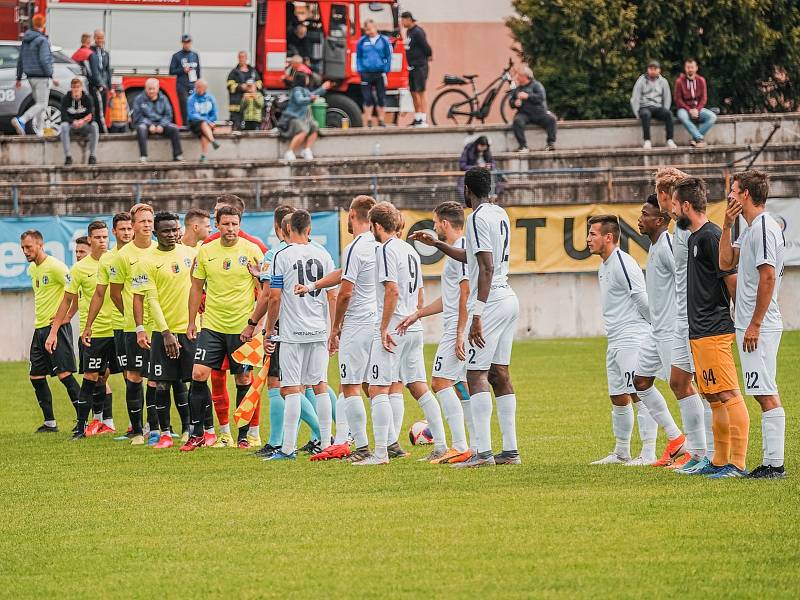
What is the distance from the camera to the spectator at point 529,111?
29172 millimetres

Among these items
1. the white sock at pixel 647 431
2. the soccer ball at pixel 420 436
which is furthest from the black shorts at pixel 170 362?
the white sock at pixel 647 431

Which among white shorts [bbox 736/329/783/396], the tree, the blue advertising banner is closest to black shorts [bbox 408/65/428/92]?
the tree

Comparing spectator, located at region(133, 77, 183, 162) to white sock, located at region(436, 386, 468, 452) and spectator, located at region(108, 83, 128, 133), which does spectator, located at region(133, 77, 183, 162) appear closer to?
spectator, located at region(108, 83, 128, 133)

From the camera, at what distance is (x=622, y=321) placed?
11.0 m

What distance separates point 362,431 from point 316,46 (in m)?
21.6

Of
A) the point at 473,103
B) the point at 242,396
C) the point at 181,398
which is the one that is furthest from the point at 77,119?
the point at 242,396

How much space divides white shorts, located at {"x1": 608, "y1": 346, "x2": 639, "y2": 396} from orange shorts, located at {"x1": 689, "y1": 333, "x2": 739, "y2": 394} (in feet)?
3.10

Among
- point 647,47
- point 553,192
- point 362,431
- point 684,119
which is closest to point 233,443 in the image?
point 362,431

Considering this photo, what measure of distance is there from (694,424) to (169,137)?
20647 mm

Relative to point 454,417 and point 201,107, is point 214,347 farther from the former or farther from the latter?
point 201,107

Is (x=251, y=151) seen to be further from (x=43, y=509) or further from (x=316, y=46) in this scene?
(x=43, y=509)

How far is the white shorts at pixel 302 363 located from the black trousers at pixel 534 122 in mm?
18045

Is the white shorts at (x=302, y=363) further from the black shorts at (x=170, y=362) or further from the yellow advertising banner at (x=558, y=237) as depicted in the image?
the yellow advertising banner at (x=558, y=237)

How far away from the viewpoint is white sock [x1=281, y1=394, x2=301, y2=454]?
11.9 meters
